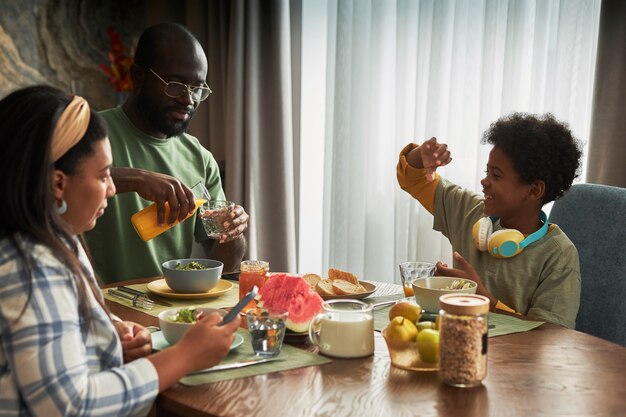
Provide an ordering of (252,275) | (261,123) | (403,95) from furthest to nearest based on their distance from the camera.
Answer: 1. (261,123)
2. (403,95)
3. (252,275)

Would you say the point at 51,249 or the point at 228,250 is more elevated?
the point at 51,249

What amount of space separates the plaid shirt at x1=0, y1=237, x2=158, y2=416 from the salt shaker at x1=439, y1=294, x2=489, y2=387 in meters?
0.52

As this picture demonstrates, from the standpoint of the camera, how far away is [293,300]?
143 cm

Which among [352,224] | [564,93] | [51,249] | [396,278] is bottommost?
[396,278]

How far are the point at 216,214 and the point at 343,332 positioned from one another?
28.1 inches

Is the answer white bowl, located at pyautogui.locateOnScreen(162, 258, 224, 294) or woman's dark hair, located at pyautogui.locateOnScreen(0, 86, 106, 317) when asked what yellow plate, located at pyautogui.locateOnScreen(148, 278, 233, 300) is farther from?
woman's dark hair, located at pyautogui.locateOnScreen(0, 86, 106, 317)

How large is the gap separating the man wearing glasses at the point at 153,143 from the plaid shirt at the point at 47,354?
3.91ft

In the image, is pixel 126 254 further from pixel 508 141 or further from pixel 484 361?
pixel 484 361

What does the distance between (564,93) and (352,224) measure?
114cm

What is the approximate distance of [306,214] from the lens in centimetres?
356

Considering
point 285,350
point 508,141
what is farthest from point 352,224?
point 285,350

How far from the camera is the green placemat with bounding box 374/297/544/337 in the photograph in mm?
1513

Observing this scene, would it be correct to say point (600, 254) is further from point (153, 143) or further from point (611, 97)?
point (153, 143)

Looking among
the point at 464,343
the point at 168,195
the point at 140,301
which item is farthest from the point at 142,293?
the point at 464,343
